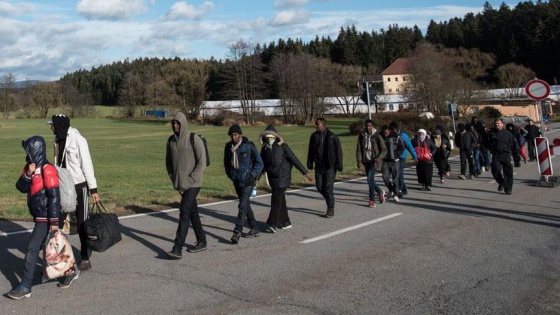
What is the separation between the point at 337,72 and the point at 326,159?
8692 centimetres

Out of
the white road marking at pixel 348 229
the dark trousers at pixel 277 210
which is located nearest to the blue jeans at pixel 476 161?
the white road marking at pixel 348 229

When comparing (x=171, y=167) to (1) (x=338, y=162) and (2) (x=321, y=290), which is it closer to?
(2) (x=321, y=290)

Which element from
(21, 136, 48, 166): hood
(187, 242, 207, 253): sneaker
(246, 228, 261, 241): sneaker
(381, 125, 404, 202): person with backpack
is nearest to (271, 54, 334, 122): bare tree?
(381, 125, 404, 202): person with backpack

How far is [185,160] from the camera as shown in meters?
7.32

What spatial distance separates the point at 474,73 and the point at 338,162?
7479 cm

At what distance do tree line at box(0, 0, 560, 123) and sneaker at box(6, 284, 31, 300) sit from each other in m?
52.6

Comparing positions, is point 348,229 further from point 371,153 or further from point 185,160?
point 185,160

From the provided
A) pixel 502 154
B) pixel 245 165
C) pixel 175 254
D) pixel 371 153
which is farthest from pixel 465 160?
pixel 175 254

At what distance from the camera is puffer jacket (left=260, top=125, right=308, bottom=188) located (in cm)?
925

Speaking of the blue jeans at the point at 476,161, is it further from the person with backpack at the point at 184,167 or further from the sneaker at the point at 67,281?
the sneaker at the point at 67,281

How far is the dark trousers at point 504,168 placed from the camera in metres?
13.2

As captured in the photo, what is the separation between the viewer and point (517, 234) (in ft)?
28.1

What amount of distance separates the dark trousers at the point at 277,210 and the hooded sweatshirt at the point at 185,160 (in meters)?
2.07

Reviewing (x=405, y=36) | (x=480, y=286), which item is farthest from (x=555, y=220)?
(x=405, y=36)
